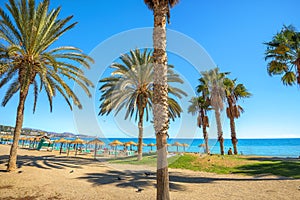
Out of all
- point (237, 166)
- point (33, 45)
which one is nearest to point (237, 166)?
point (237, 166)

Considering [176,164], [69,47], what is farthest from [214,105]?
[69,47]

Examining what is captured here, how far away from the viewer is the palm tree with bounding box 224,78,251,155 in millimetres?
26984

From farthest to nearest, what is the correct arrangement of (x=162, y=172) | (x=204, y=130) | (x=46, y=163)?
(x=204, y=130), (x=46, y=163), (x=162, y=172)

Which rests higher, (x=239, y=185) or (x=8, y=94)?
(x=8, y=94)

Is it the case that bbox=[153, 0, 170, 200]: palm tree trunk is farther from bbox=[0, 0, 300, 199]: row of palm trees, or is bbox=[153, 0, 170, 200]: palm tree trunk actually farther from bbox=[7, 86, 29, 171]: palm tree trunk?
bbox=[7, 86, 29, 171]: palm tree trunk

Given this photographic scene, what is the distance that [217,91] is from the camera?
2739cm

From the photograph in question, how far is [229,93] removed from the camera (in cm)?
2739

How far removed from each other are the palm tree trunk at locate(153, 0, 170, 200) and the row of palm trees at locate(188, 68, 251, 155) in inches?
845

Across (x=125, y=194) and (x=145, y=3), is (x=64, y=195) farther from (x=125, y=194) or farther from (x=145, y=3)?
(x=145, y=3)

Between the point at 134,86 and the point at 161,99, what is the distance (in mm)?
14814

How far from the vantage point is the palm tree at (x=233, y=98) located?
88.5ft

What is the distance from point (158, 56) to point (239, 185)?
7.87m

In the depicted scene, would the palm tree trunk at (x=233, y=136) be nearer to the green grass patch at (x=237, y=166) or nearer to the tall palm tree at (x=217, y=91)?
the tall palm tree at (x=217, y=91)

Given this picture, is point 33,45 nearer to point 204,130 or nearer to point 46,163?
point 46,163
